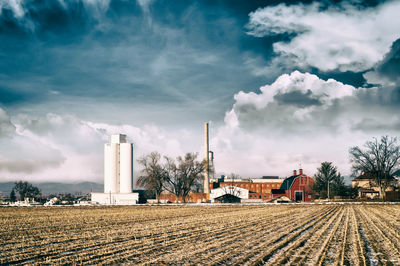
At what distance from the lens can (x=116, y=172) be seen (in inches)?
3984

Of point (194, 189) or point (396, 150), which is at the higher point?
point (396, 150)

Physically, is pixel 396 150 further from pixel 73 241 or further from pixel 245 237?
pixel 73 241

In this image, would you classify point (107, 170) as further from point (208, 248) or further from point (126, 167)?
point (208, 248)

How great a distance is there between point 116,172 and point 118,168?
116cm

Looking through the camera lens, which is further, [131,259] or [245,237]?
[245,237]

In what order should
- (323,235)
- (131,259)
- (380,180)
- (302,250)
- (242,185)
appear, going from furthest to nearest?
(242,185) → (380,180) → (323,235) → (302,250) → (131,259)

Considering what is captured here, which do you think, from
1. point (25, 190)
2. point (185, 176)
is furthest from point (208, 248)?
point (25, 190)

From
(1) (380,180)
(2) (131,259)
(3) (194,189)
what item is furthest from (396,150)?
(2) (131,259)

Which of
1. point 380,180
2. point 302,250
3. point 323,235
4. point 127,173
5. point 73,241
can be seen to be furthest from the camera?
point 127,173

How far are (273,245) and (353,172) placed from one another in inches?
3176

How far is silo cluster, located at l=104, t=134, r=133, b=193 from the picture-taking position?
101 metres

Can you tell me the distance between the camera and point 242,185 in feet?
450

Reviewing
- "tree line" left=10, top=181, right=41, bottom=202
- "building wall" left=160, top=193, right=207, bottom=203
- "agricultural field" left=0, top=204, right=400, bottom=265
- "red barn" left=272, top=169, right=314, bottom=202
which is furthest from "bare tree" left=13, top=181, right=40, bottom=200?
"agricultural field" left=0, top=204, right=400, bottom=265

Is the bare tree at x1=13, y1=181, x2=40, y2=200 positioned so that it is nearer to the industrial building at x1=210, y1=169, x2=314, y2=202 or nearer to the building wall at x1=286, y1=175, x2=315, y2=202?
the industrial building at x1=210, y1=169, x2=314, y2=202
